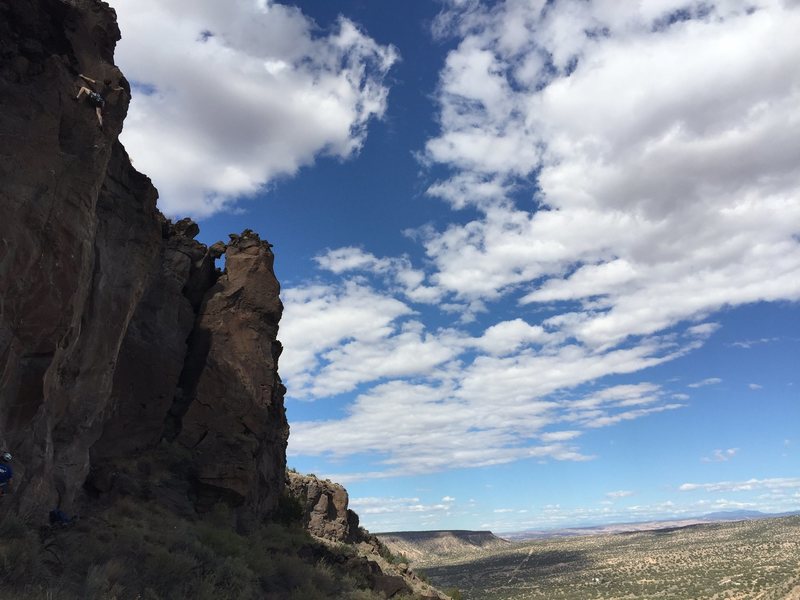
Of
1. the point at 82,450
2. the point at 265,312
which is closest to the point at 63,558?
the point at 82,450

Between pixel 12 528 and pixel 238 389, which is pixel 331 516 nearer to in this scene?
pixel 238 389

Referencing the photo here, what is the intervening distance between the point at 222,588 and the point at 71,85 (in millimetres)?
13628

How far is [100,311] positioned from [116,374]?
5.57m

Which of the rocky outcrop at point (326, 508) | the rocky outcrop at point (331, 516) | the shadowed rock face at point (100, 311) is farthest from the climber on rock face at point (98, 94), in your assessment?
the rocky outcrop at point (326, 508)

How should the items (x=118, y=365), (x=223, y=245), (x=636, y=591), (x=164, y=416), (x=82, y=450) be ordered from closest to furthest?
(x=82, y=450), (x=118, y=365), (x=164, y=416), (x=223, y=245), (x=636, y=591)

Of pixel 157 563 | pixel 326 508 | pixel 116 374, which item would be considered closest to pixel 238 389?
pixel 116 374

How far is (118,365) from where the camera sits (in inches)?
861

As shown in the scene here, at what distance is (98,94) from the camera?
50.2ft

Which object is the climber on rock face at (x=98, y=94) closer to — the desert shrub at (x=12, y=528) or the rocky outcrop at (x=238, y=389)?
the desert shrub at (x=12, y=528)

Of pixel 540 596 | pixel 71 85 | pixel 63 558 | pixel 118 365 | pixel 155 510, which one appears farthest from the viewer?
pixel 540 596

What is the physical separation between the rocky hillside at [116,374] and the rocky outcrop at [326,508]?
1494 cm

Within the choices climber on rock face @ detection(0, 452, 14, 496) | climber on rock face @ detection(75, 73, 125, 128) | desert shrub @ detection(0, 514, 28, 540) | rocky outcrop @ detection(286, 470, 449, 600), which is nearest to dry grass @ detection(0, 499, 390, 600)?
desert shrub @ detection(0, 514, 28, 540)

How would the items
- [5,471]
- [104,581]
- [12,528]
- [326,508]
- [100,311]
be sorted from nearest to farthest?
1. [104,581]
2. [5,471]
3. [12,528]
4. [100,311]
5. [326,508]

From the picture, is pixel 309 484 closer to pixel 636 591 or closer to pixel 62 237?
pixel 62 237
